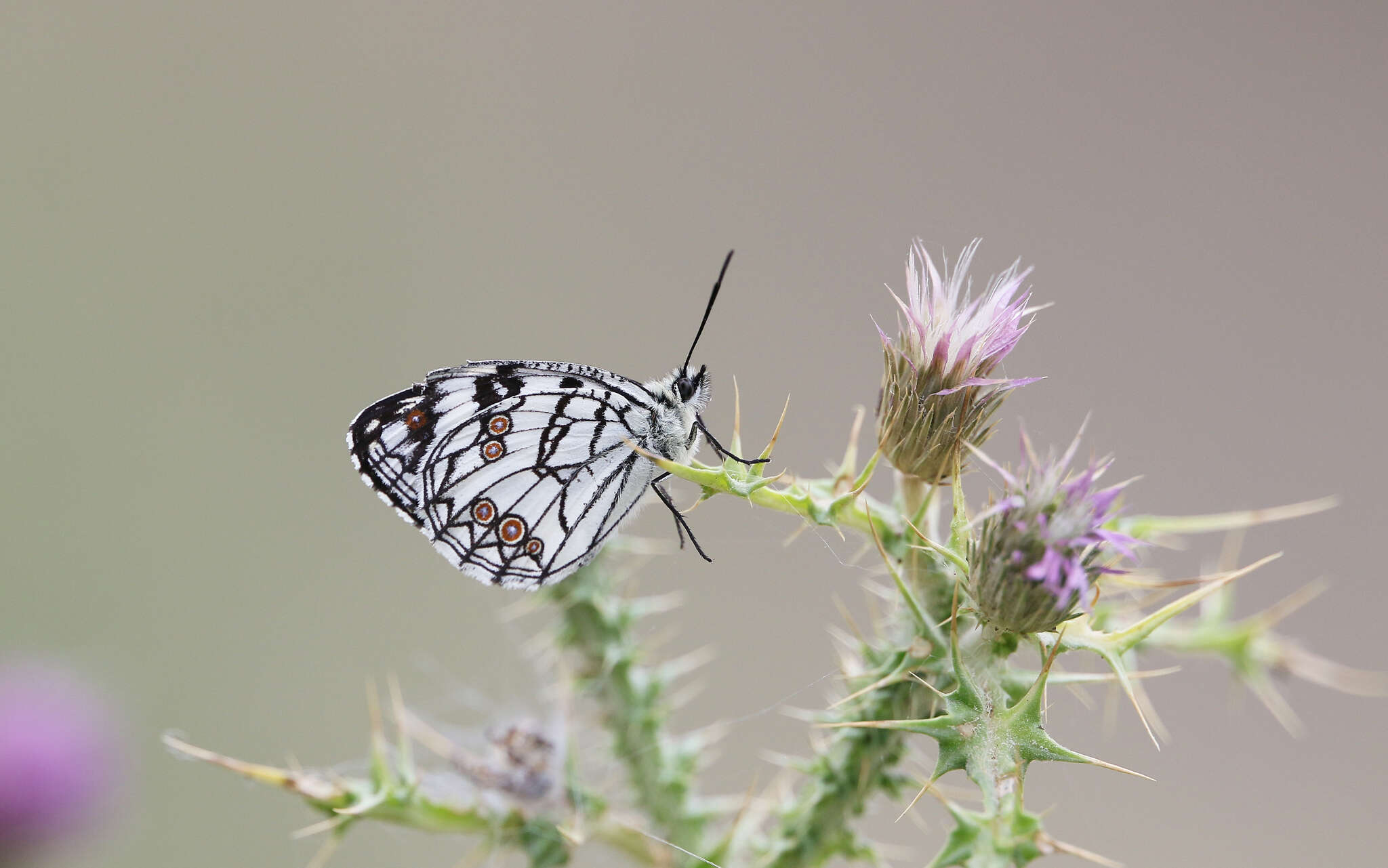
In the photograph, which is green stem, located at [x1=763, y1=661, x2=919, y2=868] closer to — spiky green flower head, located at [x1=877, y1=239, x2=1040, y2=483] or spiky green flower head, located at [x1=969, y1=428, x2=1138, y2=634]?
spiky green flower head, located at [x1=969, y1=428, x2=1138, y2=634]

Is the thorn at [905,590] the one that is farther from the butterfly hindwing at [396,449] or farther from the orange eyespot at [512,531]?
the butterfly hindwing at [396,449]

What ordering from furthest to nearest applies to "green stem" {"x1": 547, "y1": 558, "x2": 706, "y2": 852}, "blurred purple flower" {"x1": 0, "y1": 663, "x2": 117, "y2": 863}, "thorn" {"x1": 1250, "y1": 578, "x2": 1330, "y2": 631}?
"blurred purple flower" {"x1": 0, "y1": 663, "x2": 117, "y2": 863}, "green stem" {"x1": 547, "y1": 558, "x2": 706, "y2": 852}, "thorn" {"x1": 1250, "y1": 578, "x2": 1330, "y2": 631}

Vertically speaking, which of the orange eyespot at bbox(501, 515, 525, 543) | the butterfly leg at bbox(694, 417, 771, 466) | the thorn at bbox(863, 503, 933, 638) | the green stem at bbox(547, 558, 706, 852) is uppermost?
the butterfly leg at bbox(694, 417, 771, 466)

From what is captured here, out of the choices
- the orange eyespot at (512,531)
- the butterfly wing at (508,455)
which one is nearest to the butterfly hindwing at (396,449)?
the butterfly wing at (508,455)

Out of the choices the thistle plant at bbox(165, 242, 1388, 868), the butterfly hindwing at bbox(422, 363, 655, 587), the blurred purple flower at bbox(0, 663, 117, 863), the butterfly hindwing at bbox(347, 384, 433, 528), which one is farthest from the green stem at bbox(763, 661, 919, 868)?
the blurred purple flower at bbox(0, 663, 117, 863)

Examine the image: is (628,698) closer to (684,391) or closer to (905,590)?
(684,391)

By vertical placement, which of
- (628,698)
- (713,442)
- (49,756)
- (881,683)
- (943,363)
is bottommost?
(49,756)

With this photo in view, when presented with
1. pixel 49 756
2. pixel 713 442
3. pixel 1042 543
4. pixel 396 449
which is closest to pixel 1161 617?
pixel 1042 543
